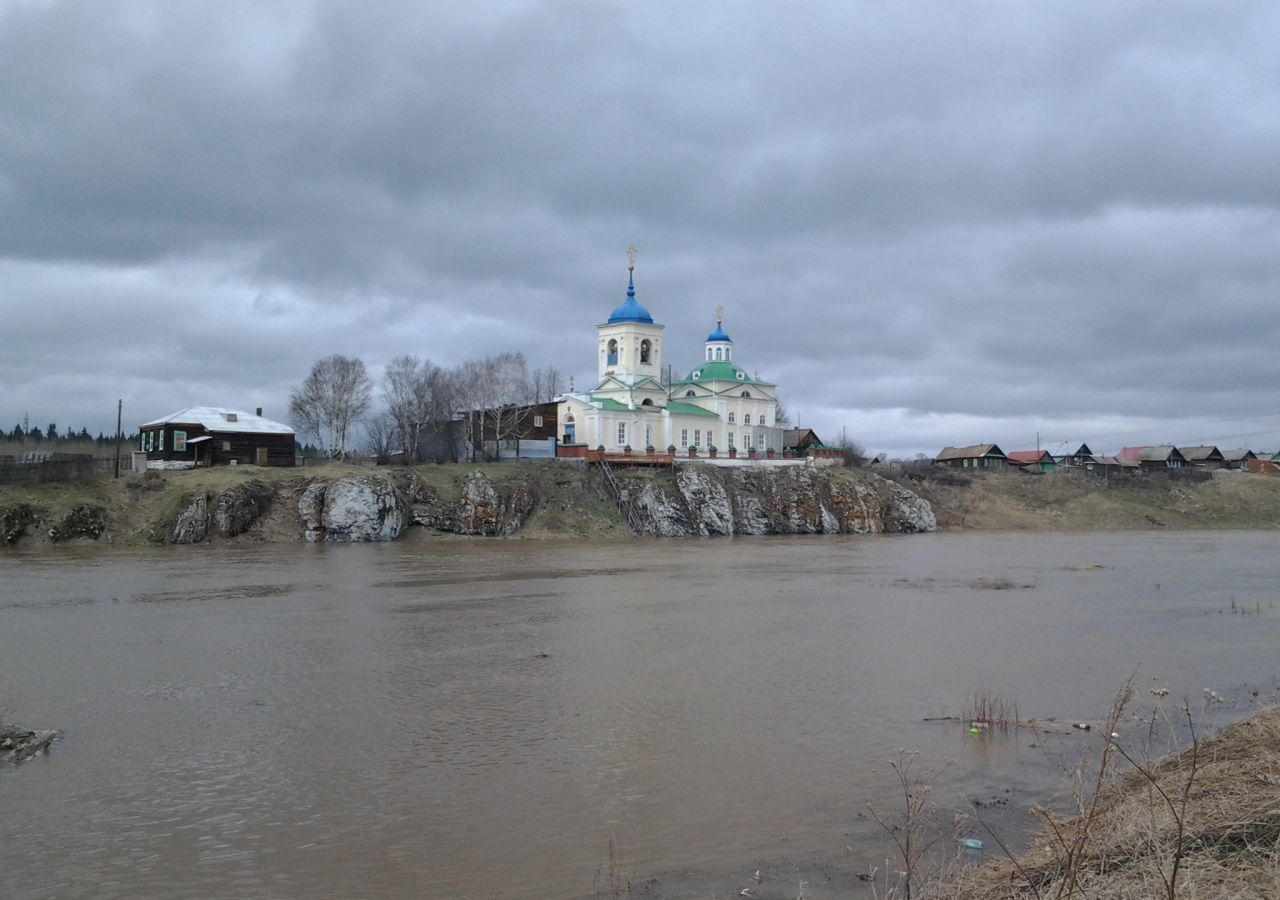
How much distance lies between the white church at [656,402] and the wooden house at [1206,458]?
6455cm

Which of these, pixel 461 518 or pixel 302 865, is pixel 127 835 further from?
pixel 461 518

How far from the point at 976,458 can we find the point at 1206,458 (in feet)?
108

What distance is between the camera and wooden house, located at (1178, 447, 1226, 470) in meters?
119

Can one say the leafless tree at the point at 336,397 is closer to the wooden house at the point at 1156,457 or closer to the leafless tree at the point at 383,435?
the leafless tree at the point at 383,435

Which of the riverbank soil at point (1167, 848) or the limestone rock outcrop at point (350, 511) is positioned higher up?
the limestone rock outcrop at point (350, 511)

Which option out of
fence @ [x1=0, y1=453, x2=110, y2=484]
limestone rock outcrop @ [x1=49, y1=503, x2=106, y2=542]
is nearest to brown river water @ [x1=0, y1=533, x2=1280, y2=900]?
limestone rock outcrop @ [x1=49, y1=503, x2=106, y2=542]

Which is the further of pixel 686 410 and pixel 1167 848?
pixel 686 410

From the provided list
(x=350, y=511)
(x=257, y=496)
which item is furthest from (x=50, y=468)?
(x=350, y=511)

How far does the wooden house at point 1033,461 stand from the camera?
10621 cm

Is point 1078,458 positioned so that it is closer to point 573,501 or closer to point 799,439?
point 799,439

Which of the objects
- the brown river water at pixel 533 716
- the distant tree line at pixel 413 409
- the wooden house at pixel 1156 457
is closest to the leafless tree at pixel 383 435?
the distant tree line at pixel 413 409

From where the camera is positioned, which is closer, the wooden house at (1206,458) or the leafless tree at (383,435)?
the leafless tree at (383,435)

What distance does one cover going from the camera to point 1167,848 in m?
6.87

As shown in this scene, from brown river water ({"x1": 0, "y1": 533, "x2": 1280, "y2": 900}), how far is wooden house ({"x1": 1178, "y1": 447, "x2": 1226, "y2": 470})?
97.2 m
